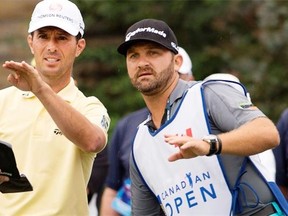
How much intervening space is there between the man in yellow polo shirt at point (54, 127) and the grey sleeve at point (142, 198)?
0.28 metres

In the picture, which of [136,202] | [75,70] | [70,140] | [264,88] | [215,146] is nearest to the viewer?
[215,146]

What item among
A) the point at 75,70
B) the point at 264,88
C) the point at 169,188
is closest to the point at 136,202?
the point at 169,188

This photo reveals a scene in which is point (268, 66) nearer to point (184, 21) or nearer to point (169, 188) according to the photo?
point (184, 21)

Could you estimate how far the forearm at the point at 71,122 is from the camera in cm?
577

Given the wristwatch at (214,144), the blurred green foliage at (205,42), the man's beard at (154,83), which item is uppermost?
the blurred green foliage at (205,42)

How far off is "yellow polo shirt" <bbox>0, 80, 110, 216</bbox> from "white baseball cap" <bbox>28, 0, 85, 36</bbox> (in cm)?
45

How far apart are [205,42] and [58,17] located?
290 inches

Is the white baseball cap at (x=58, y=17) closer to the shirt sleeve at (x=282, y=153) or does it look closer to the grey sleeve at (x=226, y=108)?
the grey sleeve at (x=226, y=108)

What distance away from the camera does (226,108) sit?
581 centimetres

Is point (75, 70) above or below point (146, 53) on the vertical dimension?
above

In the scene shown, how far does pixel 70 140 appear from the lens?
19.4 ft

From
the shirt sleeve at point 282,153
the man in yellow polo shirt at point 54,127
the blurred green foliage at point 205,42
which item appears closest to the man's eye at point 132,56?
the man in yellow polo shirt at point 54,127

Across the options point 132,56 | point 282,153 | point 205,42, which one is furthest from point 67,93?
point 205,42

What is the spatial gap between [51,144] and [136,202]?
0.65 metres
